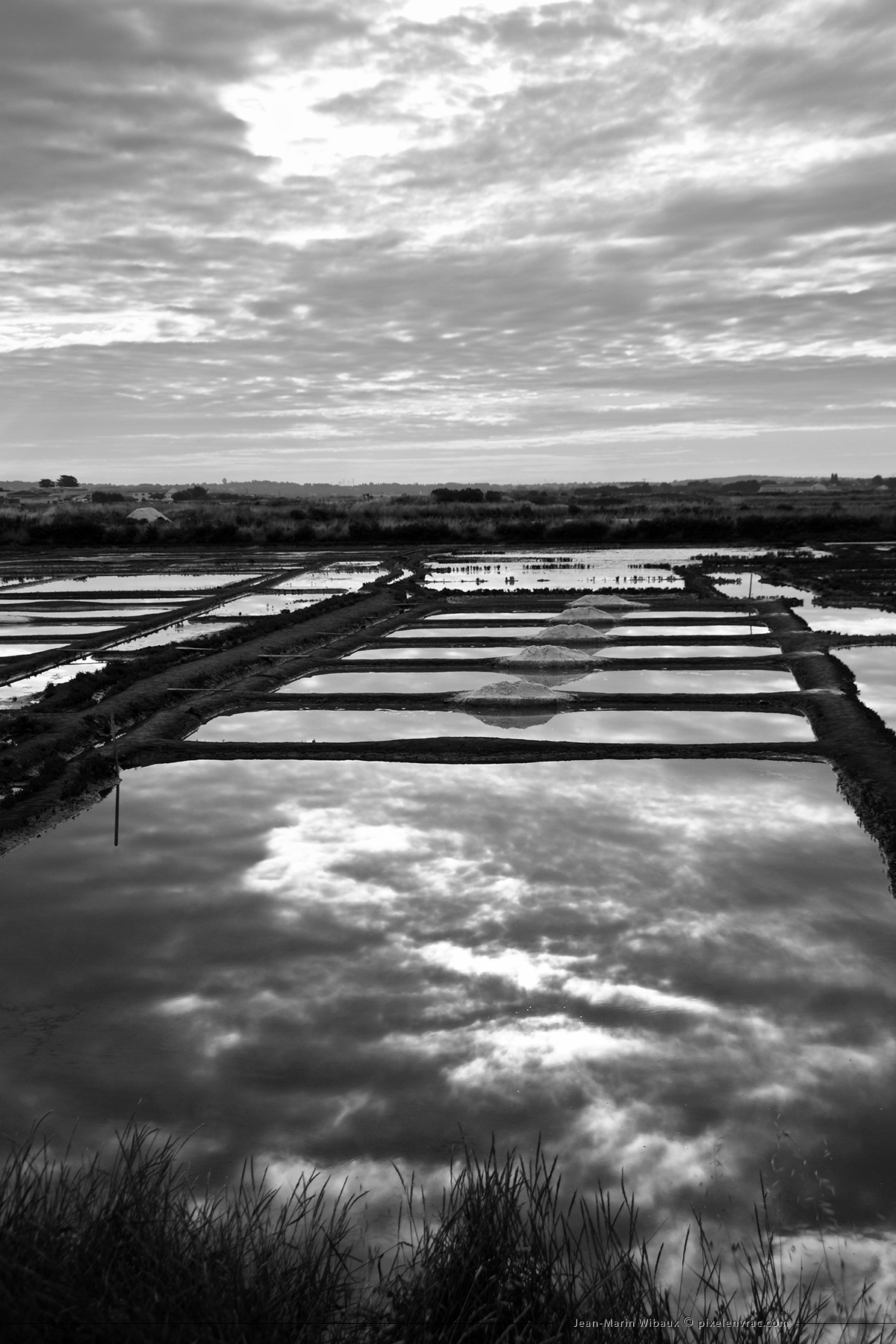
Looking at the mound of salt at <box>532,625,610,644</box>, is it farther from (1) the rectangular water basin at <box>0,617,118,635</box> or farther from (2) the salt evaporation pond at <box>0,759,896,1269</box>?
(2) the salt evaporation pond at <box>0,759,896,1269</box>

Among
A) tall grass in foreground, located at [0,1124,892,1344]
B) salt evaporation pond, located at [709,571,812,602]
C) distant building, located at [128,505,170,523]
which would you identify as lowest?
tall grass in foreground, located at [0,1124,892,1344]

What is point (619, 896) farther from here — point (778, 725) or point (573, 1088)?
point (778, 725)

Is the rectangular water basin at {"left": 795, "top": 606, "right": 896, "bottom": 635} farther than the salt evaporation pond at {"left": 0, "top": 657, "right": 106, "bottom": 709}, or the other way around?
the rectangular water basin at {"left": 795, "top": 606, "right": 896, "bottom": 635}

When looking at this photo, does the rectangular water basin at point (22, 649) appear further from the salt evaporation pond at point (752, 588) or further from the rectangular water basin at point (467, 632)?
the salt evaporation pond at point (752, 588)

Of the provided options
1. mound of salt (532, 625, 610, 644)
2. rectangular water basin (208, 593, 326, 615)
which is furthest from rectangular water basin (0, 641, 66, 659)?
mound of salt (532, 625, 610, 644)

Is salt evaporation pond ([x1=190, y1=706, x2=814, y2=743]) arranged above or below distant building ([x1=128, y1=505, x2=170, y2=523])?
below

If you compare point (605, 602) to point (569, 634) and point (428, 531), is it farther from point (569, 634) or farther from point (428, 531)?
point (428, 531)
